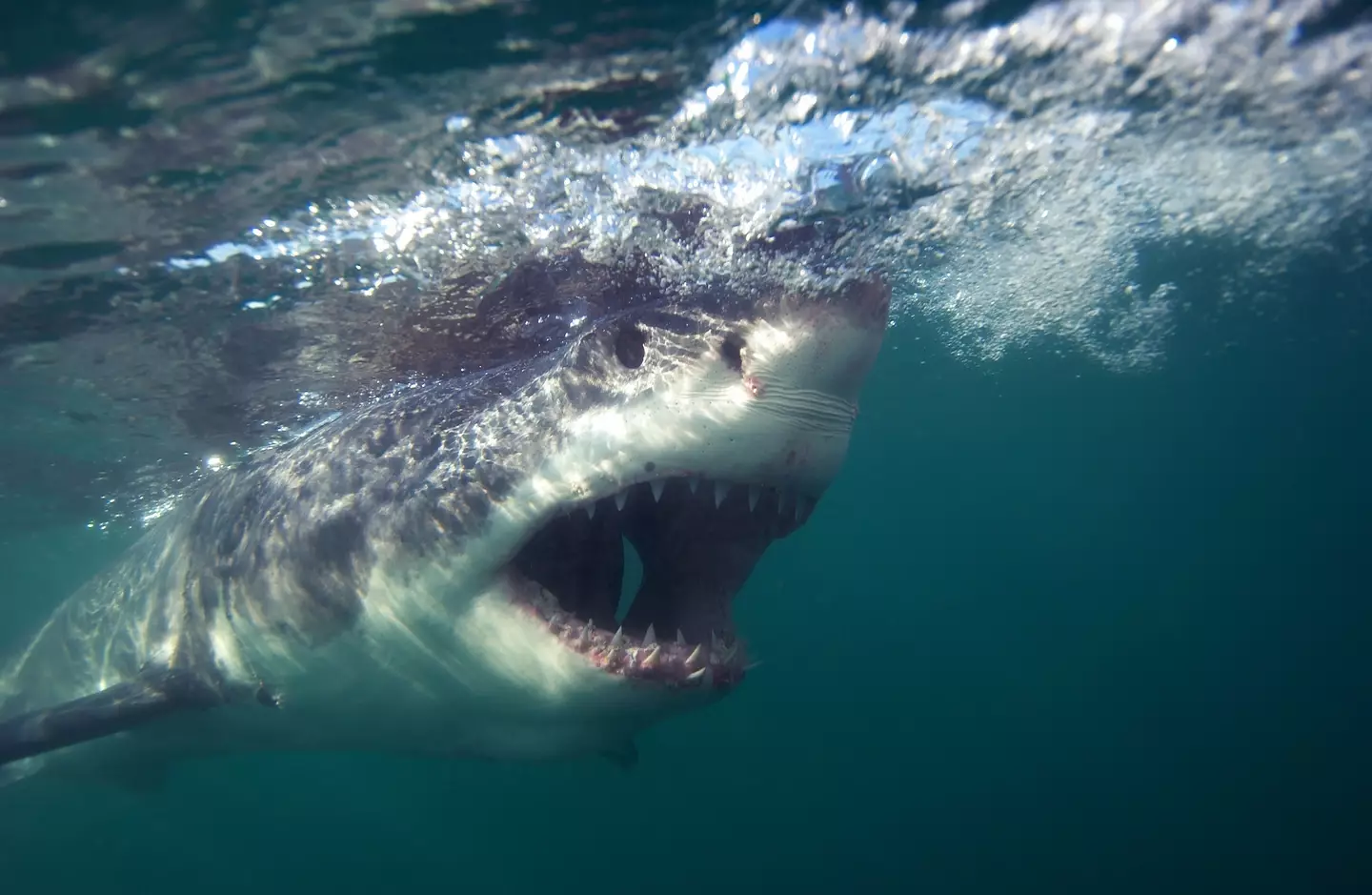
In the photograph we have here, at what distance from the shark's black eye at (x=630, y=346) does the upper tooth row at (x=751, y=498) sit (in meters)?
0.58

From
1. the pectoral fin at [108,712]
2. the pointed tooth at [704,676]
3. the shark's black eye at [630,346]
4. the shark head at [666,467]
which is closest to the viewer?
the shark head at [666,467]

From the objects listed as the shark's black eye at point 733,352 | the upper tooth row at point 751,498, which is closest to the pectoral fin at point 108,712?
the upper tooth row at point 751,498

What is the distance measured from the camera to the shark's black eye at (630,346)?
3.54 metres

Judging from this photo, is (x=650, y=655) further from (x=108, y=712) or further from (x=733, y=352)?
(x=108, y=712)

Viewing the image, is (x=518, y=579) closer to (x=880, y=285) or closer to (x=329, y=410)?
(x=880, y=285)

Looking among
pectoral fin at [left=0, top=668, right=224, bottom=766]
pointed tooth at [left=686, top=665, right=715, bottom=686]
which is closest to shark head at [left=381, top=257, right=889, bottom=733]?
pointed tooth at [left=686, top=665, right=715, bottom=686]

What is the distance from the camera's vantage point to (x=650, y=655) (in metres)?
3.35

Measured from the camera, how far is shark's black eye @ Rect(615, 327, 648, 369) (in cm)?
354

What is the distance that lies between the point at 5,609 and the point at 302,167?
65139 millimetres

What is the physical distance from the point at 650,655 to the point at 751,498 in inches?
32.6

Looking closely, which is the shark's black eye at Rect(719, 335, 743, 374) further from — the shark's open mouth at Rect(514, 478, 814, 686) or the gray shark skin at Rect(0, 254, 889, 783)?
the shark's open mouth at Rect(514, 478, 814, 686)

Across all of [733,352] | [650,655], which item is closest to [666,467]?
[733,352]

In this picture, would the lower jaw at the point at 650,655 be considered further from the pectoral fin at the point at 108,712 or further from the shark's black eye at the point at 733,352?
the pectoral fin at the point at 108,712

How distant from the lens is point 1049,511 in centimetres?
8006
